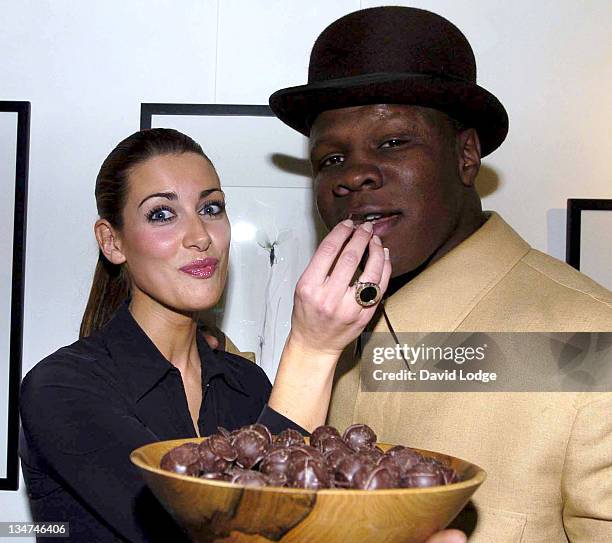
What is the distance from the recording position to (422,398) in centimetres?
109

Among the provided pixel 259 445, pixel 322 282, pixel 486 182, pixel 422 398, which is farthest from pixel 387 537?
pixel 486 182

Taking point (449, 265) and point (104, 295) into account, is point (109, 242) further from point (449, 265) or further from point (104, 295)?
point (449, 265)

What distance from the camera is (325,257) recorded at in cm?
93

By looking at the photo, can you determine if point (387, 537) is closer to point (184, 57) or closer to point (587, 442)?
point (587, 442)

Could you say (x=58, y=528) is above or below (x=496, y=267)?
below

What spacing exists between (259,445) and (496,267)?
19.8 inches

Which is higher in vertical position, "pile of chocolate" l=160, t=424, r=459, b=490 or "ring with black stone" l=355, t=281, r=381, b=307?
"ring with black stone" l=355, t=281, r=381, b=307

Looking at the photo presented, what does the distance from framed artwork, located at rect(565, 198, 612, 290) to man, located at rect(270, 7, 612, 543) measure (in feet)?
1.38

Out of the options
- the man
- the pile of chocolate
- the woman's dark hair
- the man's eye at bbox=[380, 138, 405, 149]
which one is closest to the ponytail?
the woman's dark hair

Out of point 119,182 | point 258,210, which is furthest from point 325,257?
point 258,210

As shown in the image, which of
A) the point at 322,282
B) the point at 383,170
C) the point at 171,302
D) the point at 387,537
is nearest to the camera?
the point at 387,537

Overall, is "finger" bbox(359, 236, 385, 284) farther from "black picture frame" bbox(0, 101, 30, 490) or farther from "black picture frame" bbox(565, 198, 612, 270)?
"black picture frame" bbox(0, 101, 30, 490)

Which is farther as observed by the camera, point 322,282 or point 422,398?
point 422,398

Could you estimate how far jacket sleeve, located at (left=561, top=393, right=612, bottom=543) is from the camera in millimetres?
937
